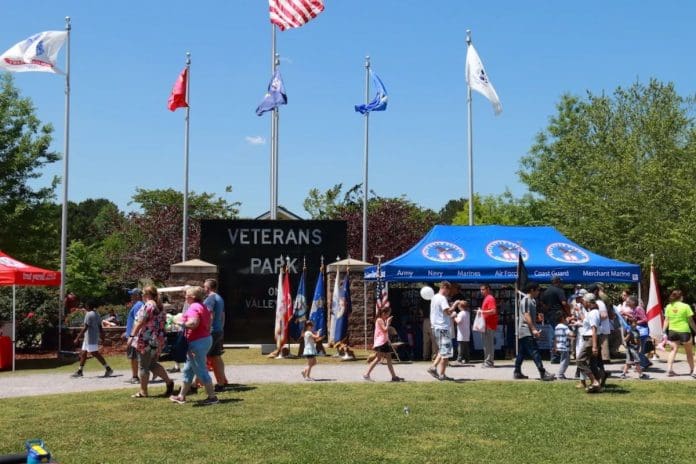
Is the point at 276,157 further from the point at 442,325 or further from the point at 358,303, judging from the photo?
the point at 442,325

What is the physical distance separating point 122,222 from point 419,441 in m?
48.0

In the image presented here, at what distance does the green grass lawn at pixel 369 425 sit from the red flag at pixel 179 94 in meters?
15.6

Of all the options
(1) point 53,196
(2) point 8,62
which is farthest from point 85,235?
(2) point 8,62

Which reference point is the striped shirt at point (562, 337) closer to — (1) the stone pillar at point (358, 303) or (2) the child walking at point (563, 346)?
(2) the child walking at point (563, 346)

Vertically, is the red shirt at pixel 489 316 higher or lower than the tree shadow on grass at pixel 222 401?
higher

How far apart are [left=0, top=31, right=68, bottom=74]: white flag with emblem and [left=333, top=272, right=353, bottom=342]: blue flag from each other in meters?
11.6

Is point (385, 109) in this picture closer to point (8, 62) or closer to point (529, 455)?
point (8, 62)

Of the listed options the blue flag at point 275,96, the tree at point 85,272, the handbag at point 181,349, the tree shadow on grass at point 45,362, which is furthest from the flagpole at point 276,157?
the tree at point 85,272

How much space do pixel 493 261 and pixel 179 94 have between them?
1291 cm

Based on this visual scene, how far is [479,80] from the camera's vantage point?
24.8m

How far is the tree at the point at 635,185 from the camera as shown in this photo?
1262 inches

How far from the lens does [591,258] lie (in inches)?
773

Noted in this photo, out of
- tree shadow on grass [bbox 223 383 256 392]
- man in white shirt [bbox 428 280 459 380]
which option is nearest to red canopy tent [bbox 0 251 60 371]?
tree shadow on grass [bbox 223 383 256 392]

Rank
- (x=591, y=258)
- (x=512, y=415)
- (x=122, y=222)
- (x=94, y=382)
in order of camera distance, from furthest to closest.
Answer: (x=122, y=222), (x=591, y=258), (x=94, y=382), (x=512, y=415)
